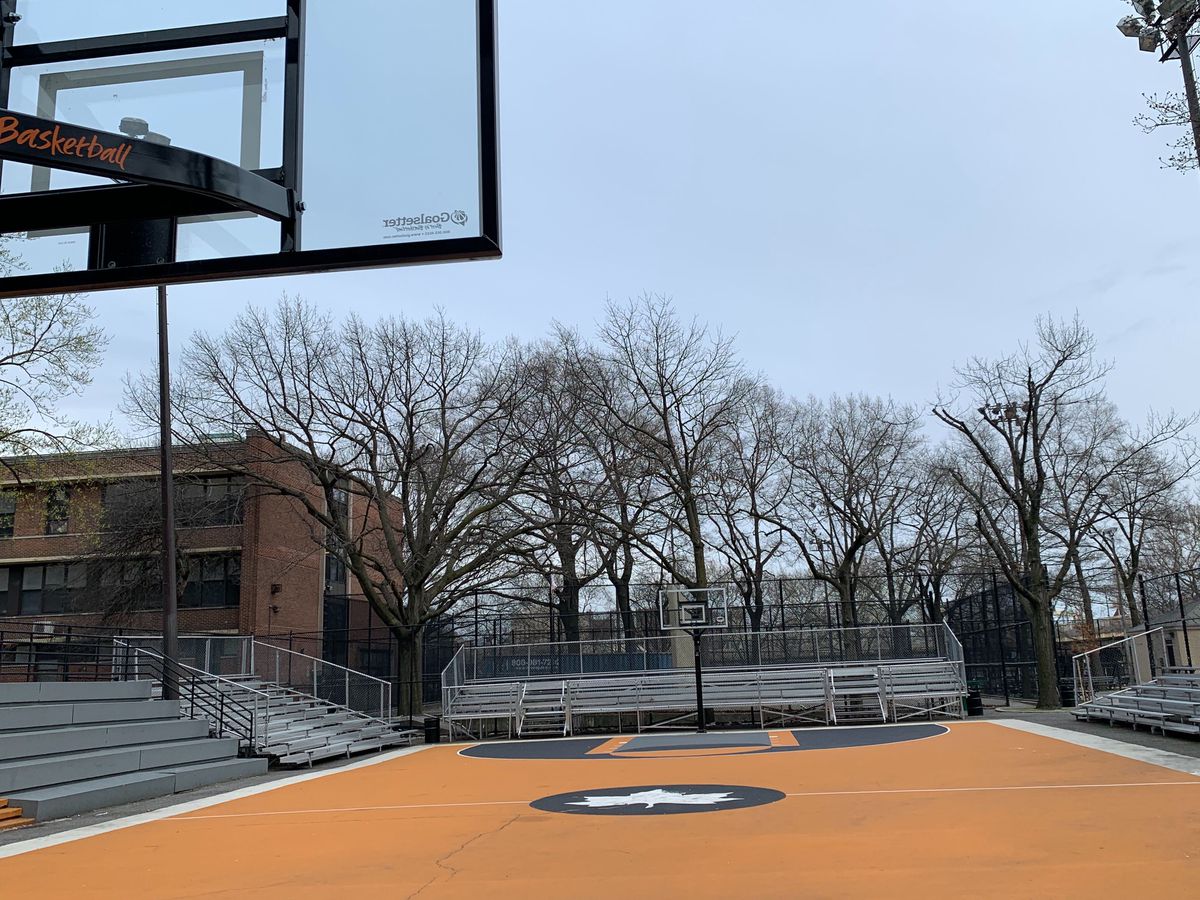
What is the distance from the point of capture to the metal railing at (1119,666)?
21.6 m

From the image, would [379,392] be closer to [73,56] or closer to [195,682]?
[195,682]

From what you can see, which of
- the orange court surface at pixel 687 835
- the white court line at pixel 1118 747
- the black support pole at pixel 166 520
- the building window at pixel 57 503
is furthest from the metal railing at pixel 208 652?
the white court line at pixel 1118 747

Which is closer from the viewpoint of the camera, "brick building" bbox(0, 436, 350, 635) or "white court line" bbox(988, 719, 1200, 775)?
"white court line" bbox(988, 719, 1200, 775)

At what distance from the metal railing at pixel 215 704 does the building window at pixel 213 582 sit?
20078mm

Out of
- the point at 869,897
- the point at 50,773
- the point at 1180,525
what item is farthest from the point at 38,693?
the point at 1180,525

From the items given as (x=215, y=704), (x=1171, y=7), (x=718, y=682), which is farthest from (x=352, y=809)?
(x=1171, y=7)

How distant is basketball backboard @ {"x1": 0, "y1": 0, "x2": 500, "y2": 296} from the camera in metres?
5.21

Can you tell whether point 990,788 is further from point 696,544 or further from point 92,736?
point 696,544

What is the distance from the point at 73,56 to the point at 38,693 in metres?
13.2

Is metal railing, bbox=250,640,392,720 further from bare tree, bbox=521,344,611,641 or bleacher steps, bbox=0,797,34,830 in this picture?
bleacher steps, bbox=0,797,34,830

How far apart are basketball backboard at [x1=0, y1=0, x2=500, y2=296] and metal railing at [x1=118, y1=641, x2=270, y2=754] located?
14.5 m

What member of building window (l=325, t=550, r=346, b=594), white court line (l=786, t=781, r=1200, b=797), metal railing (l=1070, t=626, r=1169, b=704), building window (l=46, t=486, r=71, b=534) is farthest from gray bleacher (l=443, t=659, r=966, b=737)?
building window (l=325, t=550, r=346, b=594)

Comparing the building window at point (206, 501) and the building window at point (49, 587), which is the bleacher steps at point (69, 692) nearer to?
the building window at point (206, 501)

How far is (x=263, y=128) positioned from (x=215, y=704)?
15.9 metres
